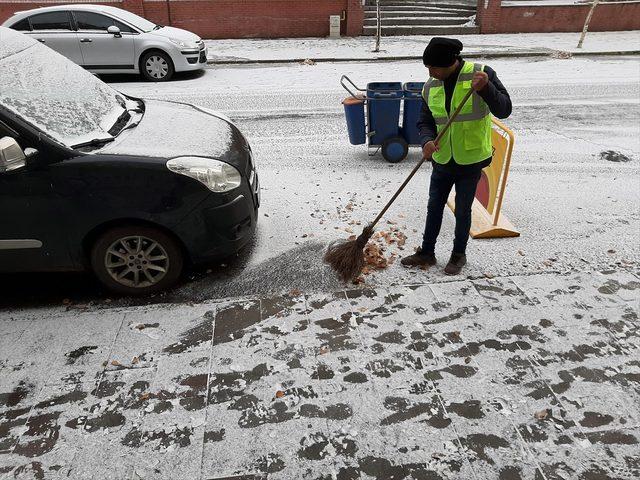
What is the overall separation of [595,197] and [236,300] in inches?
172

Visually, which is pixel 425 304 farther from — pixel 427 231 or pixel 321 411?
pixel 321 411

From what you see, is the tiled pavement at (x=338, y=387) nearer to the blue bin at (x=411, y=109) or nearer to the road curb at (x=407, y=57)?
the blue bin at (x=411, y=109)

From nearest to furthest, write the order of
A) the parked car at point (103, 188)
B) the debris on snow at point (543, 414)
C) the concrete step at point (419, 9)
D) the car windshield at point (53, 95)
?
the debris on snow at point (543, 414) → the parked car at point (103, 188) → the car windshield at point (53, 95) → the concrete step at point (419, 9)

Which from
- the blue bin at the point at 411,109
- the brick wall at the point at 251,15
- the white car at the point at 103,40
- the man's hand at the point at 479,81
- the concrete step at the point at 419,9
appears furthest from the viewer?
the concrete step at the point at 419,9

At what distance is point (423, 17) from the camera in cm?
1772

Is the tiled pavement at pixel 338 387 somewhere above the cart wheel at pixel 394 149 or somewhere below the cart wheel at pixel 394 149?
below

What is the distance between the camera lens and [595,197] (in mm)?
5609

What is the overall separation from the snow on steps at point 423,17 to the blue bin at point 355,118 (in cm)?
1238

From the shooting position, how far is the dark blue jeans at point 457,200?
3871 millimetres

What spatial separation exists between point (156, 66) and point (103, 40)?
126 centimetres

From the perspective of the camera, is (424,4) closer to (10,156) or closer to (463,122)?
(463,122)

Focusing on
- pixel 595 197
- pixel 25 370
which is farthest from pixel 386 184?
pixel 25 370

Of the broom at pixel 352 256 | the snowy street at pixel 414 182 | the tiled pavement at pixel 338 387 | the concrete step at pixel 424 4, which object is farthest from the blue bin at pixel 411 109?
the concrete step at pixel 424 4

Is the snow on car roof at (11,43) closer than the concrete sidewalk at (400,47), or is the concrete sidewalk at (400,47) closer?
the snow on car roof at (11,43)
